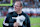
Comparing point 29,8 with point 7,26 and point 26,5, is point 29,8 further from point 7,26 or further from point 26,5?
point 7,26

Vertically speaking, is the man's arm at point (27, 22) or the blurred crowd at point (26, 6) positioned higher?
the blurred crowd at point (26, 6)

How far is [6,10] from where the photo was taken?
129cm

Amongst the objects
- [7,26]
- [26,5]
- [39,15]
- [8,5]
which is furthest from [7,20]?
[39,15]

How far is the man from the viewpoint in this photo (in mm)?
1271

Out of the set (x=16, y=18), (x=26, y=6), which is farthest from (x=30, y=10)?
(x=16, y=18)

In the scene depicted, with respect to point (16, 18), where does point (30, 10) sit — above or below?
above

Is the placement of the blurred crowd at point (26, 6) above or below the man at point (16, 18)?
above

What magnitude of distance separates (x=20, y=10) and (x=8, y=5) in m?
0.19

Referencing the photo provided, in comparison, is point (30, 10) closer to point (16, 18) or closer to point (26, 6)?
point (26, 6)

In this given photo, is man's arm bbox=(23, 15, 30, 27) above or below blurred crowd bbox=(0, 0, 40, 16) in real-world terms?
below

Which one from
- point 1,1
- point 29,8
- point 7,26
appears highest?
point 1,1

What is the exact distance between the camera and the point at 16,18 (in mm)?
1273

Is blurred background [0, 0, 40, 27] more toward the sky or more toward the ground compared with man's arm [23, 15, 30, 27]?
more toward the sky

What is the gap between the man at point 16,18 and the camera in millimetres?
1271
